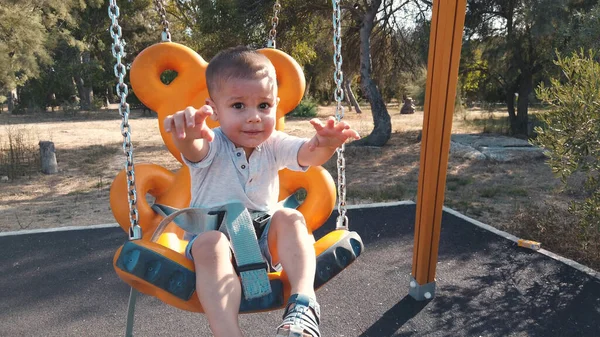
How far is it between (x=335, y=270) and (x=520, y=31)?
358 inches

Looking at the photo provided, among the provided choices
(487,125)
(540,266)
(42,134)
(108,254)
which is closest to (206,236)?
(108,254)

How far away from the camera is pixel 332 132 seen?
1.66 m

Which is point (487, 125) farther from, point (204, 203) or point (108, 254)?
point (204, 203)

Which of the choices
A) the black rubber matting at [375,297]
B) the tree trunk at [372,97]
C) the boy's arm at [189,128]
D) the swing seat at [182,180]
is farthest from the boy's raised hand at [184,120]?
the tree trunk at [372,97]

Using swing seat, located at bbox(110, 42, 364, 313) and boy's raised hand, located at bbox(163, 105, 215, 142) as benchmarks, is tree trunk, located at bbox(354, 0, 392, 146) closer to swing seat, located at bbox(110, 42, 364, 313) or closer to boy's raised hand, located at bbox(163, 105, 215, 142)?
swing seat, located at bbox(110, 42, 364, 313)

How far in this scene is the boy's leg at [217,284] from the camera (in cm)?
146

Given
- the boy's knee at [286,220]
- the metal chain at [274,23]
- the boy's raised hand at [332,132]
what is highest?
the metal chain at [274,23]

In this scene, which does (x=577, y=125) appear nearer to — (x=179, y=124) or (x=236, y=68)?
(x=236, y=68)

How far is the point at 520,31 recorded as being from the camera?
931 centimetres

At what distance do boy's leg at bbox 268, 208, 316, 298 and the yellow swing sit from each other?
0.32 ft

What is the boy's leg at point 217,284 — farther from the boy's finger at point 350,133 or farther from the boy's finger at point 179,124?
the boy's finger at point 350,133

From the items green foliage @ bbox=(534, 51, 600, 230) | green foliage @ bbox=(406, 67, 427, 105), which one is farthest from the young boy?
green foliage @ bbox=(406, 67, 427, 105)

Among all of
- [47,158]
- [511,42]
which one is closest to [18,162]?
[47,158]

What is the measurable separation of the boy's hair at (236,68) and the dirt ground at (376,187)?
10.4 ft
